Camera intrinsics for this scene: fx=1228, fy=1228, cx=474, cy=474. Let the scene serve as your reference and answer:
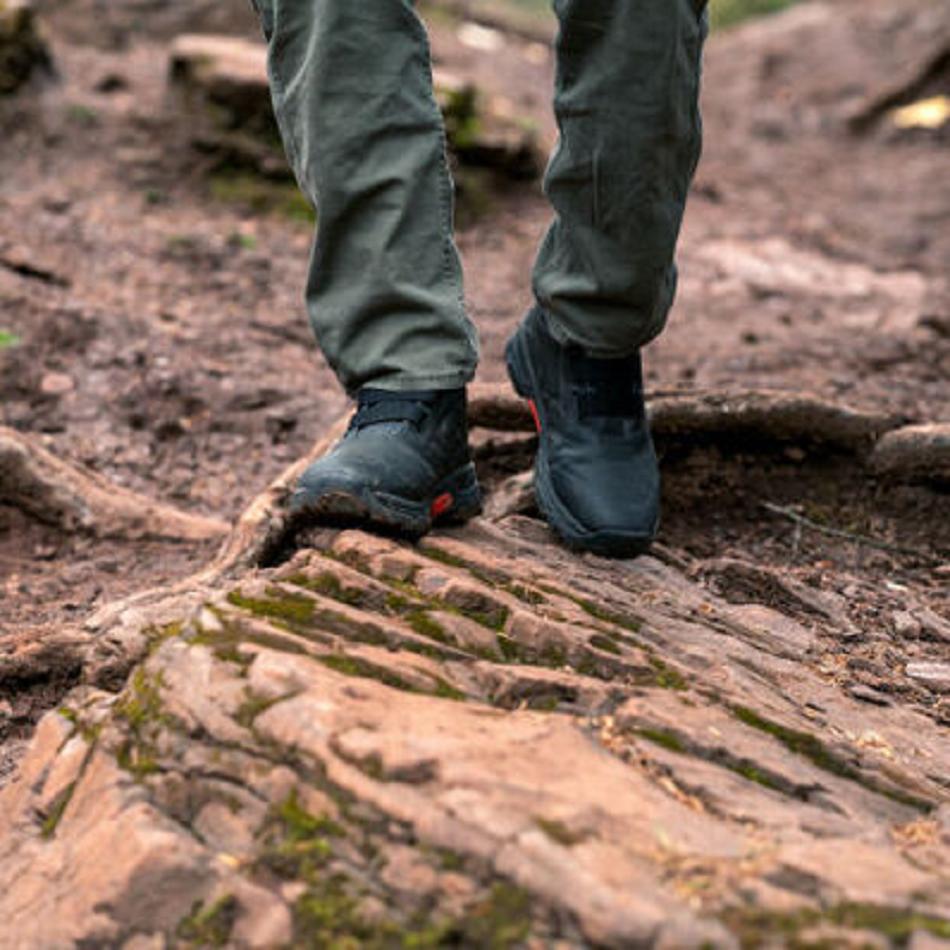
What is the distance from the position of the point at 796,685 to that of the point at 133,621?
130cm

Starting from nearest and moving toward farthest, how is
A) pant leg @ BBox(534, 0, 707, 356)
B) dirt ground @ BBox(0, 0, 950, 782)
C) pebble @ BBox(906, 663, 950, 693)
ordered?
pant leg @ BBox(534, 0, 707, 356)
pebble @ BBox(906, 663, 950, 693)
dirt ground @ BBox(0, 0, 950, 782)

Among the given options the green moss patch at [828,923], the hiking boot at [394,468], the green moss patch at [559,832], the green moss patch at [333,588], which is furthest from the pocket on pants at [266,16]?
the green moss patch at [828,923]

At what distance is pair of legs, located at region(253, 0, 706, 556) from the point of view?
7.58 feet

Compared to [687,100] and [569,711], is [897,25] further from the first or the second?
[569,711]

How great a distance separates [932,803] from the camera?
1932mm

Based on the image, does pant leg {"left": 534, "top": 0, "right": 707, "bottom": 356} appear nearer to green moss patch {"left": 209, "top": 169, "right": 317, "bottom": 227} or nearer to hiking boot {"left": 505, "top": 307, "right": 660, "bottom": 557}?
hiking boot {"left": 505, "top": 307, "right": 660, "bottom": 557}

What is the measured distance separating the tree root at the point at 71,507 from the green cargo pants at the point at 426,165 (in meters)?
1.18

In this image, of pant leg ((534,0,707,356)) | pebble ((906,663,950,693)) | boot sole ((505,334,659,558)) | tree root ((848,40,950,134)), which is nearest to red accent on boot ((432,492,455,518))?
boot sole ((505,334,659,558))

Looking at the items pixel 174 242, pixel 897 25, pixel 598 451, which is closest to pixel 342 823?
pixel 598 451

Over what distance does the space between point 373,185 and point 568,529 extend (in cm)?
87

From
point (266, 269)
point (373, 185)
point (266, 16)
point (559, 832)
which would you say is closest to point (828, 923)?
point (559, 832)

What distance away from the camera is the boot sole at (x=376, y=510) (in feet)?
7.79

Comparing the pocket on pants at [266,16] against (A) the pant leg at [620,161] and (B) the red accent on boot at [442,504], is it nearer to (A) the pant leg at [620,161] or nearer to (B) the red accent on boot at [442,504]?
(A) the pant leg at [620,161]

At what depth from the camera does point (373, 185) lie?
2.38 m
